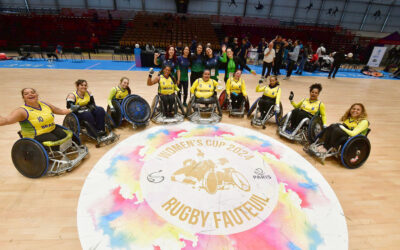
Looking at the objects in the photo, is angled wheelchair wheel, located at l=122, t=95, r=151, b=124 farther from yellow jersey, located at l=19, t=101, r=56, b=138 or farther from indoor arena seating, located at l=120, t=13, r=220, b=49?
indoor arena seating, located at l=120, t=13, r=220, b=49

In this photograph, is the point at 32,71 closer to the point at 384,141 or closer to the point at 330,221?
the point at 330,221

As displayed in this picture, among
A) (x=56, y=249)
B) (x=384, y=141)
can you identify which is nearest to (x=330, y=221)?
(x=56, y=249)

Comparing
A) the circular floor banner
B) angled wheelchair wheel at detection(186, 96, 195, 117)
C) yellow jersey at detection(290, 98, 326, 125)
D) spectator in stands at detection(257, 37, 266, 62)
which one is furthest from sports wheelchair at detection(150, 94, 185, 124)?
spectator in stands at detection(257, 37, 266, 62)

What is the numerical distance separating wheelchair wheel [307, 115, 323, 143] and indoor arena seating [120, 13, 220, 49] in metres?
12.4

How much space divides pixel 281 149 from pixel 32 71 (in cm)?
1117

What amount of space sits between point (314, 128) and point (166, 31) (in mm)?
15626

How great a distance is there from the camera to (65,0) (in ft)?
59.7

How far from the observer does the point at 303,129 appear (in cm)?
371

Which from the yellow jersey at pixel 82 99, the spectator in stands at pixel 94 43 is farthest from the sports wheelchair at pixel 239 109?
the spectator in stands at pixel 94 43

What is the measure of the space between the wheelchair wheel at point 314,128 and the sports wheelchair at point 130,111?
3.33 m

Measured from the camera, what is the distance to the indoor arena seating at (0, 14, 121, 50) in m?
13.5

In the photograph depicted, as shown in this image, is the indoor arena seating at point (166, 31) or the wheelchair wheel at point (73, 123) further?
the indoor arena seating at point (166, 31)

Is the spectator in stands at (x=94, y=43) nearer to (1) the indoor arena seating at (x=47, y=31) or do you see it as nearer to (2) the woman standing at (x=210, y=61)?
(1) the indoor arena seating at (x=47, y=31)

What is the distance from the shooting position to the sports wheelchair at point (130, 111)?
378cm
